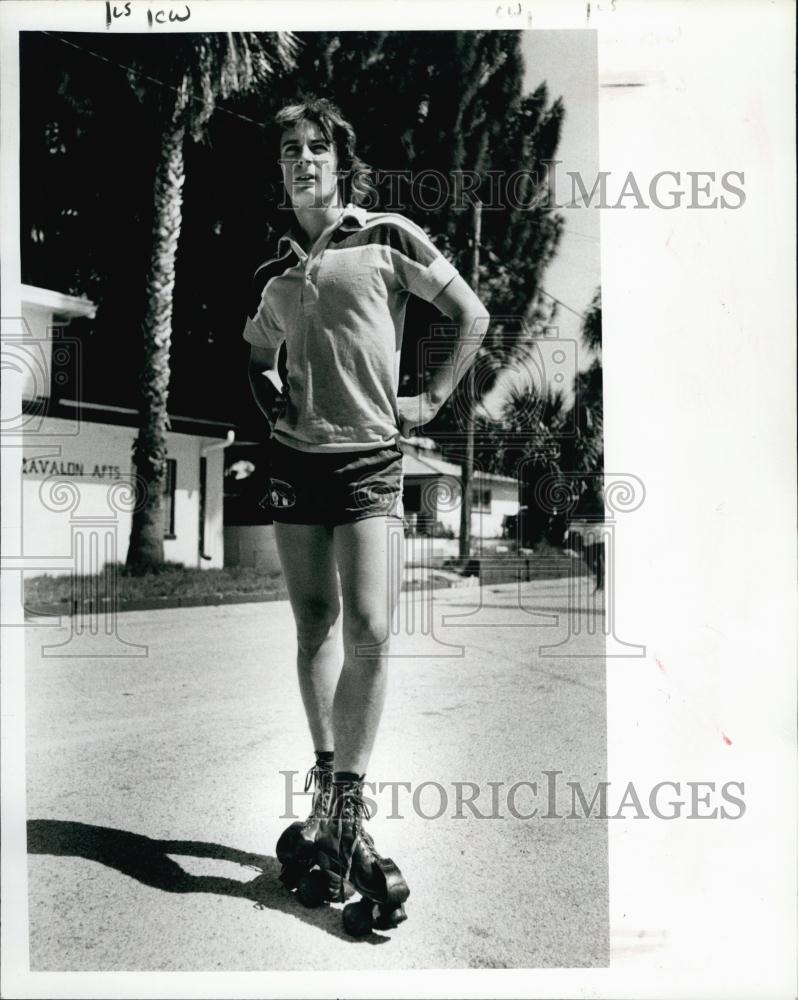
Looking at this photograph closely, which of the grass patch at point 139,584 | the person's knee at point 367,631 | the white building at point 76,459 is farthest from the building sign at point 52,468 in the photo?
the person's knee at point 367,631

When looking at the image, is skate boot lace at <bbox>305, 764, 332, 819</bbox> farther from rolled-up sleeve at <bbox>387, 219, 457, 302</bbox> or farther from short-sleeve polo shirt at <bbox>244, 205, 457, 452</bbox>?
rolled-up sleeve at <bbox>387, 219, 457, 302</bbox>

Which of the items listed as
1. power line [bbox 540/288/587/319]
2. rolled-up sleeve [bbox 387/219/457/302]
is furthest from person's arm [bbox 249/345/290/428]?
power line [bbox 540/288/587/319]

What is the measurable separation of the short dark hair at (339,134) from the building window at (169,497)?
973 millimetres

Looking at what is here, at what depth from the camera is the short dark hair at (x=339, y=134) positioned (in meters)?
2.22

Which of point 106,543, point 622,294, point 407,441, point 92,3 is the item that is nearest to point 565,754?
point 407,441

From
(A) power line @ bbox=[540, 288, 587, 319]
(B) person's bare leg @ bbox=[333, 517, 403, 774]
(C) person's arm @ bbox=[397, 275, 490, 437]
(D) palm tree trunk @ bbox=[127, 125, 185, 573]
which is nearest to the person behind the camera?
(B) person's bare leg @ bbox=[333, 517, 403, 774]

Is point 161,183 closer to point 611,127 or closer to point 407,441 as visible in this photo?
point 407,441

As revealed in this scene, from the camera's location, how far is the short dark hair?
222 cm

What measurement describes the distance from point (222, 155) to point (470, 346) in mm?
1024

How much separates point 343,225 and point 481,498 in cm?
90

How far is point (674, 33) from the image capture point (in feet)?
7.51

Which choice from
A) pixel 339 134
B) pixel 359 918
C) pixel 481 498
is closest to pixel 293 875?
pixel 359 918

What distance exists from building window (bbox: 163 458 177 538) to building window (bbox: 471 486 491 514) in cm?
94

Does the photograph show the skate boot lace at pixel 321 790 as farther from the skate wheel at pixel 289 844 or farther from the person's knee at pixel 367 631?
the person's knee at pixel 367 631
